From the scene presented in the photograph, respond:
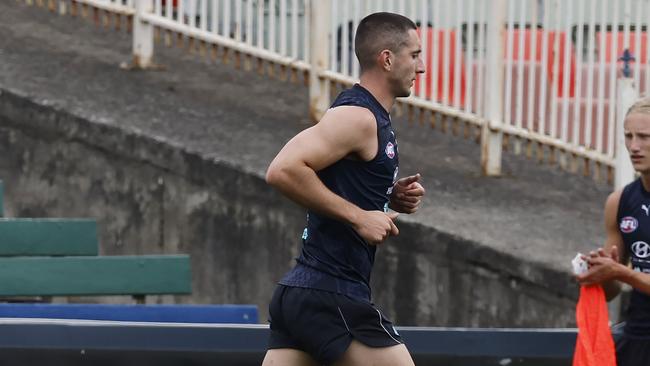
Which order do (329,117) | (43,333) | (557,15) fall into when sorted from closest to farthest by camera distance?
(329,117) < (43,333) < (557,15)

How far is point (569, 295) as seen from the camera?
28.5 ft

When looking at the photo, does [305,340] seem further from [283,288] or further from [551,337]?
[551,337]

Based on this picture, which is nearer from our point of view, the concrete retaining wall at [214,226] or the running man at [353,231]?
the running man at [353,231]

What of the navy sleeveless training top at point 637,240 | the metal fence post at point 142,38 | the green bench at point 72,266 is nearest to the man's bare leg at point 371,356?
the navy sleeveless training top at point 637,240

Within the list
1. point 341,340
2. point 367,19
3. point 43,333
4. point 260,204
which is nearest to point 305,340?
point 341,340

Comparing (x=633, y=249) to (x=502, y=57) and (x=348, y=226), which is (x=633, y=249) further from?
(x=502, y=57)

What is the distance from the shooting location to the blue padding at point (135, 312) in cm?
751

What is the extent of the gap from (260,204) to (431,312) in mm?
1269

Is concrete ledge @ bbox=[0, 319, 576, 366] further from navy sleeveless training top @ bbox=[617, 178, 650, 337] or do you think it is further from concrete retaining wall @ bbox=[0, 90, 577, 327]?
concrete retaining wall @ bbox=[0, 90, 577, 327]

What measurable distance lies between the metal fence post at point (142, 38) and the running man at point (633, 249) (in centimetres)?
516

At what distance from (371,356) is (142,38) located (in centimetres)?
633

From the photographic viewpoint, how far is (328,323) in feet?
18.3

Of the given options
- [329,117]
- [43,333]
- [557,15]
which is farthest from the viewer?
[557,15]

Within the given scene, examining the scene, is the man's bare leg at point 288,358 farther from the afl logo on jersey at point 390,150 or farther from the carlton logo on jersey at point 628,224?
the carlton logo on jersey at point 628,224
